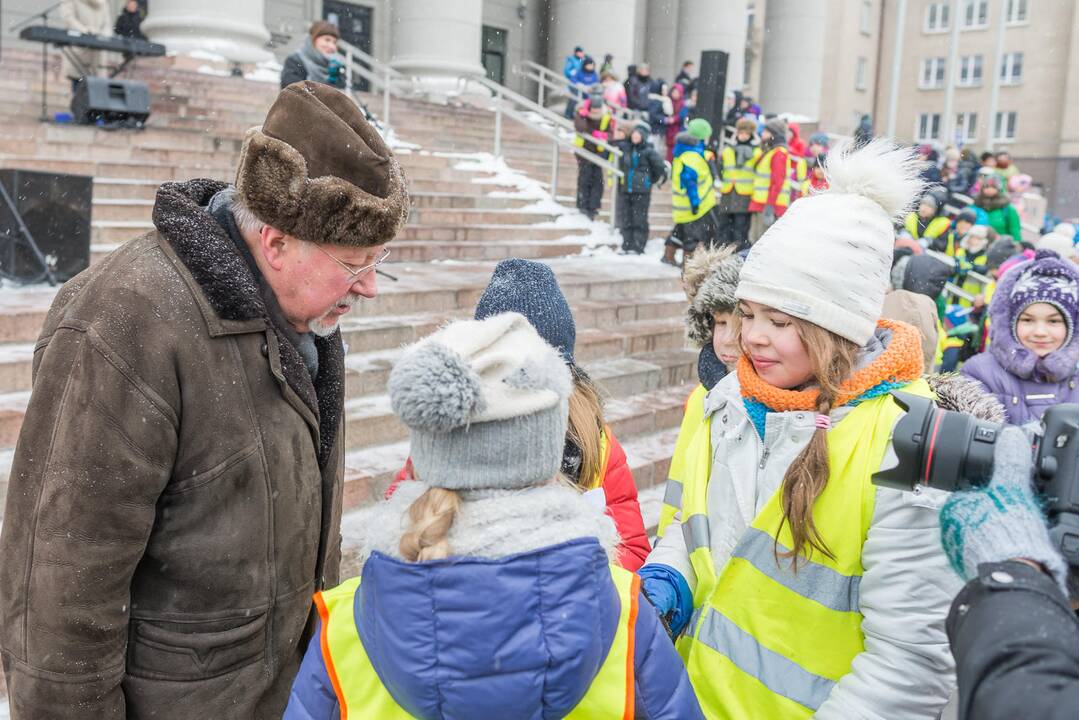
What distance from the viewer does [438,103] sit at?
16453mm

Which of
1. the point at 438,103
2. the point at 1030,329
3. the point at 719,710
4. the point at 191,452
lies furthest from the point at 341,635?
the point at 438,103

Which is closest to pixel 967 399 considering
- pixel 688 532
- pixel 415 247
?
pixel 688 532

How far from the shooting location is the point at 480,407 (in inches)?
54.6

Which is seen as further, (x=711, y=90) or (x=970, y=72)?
(x=970, y=72)

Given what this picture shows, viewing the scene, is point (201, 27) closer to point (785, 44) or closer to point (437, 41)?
point (437, 41)

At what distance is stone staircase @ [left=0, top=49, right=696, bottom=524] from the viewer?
5090 mm

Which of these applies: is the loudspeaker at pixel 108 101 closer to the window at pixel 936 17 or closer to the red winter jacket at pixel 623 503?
the red winter jacket at pixel 623 503

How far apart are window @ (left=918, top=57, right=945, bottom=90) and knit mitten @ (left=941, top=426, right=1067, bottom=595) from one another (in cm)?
5017

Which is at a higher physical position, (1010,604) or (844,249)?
(844,249)

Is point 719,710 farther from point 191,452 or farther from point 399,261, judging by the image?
point 399,261

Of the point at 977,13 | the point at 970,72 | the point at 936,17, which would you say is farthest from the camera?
the point at 936,17

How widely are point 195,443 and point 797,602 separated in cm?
125

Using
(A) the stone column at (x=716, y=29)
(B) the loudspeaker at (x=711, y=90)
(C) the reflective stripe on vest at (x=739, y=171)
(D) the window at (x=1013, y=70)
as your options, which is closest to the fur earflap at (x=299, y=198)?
(C) the reflective stripe on vest at (x=739, y=171)

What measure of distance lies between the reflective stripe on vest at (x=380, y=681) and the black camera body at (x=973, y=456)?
46cm
